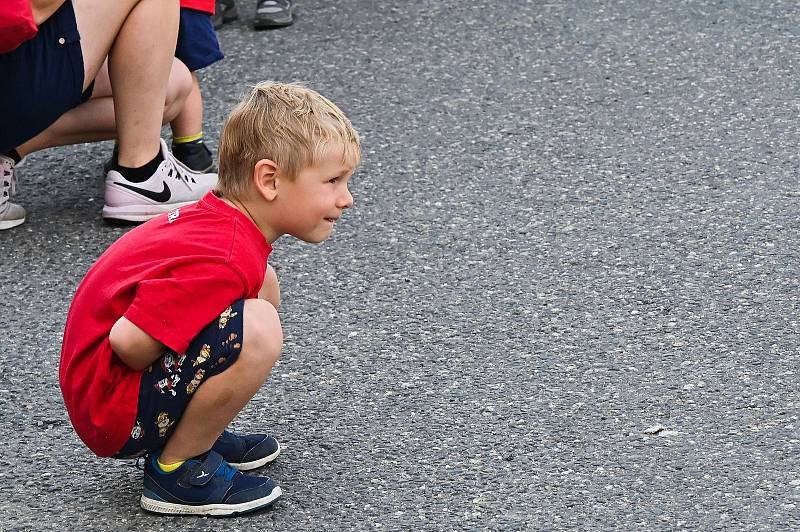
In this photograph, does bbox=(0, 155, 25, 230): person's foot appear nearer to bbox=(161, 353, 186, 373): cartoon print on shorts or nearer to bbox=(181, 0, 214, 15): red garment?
bbox=(181, 0, 214, 15): red garment

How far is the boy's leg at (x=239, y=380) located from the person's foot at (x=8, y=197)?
150 cm

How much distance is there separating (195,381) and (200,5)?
73.2 inches

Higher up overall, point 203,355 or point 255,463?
point 203,355

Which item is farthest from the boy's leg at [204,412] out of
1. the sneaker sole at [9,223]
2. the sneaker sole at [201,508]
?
the sneaker sole at [9,223]

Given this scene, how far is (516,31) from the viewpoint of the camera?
4820 millimetres

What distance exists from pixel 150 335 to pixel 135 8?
156 centimetres

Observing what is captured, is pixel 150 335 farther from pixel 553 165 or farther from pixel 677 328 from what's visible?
pixel 553 165

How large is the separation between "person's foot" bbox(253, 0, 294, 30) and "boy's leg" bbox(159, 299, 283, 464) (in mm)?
2983

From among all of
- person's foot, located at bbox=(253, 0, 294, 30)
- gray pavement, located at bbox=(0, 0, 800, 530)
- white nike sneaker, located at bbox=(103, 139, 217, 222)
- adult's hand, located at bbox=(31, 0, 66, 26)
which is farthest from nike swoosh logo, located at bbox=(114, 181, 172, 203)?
person's foot, located at bbox=(253, 0, 294, 30)

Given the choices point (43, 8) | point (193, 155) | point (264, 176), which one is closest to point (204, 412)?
point (264, 176)

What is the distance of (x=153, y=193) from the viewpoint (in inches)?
139

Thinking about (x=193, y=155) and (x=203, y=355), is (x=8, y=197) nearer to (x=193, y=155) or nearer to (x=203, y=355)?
(x=193, y=155)

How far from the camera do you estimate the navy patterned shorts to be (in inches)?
85.2

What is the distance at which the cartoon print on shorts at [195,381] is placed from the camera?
2184 millimetres
